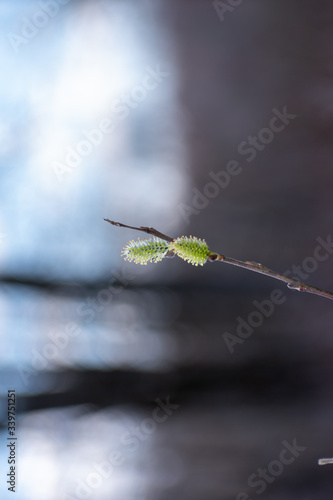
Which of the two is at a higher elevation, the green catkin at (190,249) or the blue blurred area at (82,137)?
the blue blurred area at (82,137)

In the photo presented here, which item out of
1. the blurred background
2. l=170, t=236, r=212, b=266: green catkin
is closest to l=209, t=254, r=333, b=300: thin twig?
l=170, t=236, r=212, b=266: green catkin

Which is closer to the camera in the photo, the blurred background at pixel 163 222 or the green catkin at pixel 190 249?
the green catkin at pixel 190 249

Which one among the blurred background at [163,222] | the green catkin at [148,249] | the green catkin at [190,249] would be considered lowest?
the green catkin at [190,249]

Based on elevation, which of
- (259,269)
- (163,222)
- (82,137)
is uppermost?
(82,137)

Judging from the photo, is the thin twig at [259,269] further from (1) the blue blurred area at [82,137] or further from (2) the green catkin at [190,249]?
(1) the blue blurred area at [82,137]

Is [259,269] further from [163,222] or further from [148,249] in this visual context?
[163,222]

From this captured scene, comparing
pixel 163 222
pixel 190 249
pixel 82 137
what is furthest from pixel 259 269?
pixel 82 137

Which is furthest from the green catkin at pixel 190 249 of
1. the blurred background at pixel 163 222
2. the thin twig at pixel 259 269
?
the blurred background at pixel 163 222

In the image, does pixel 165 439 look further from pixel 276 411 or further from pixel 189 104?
pixel 189 104
